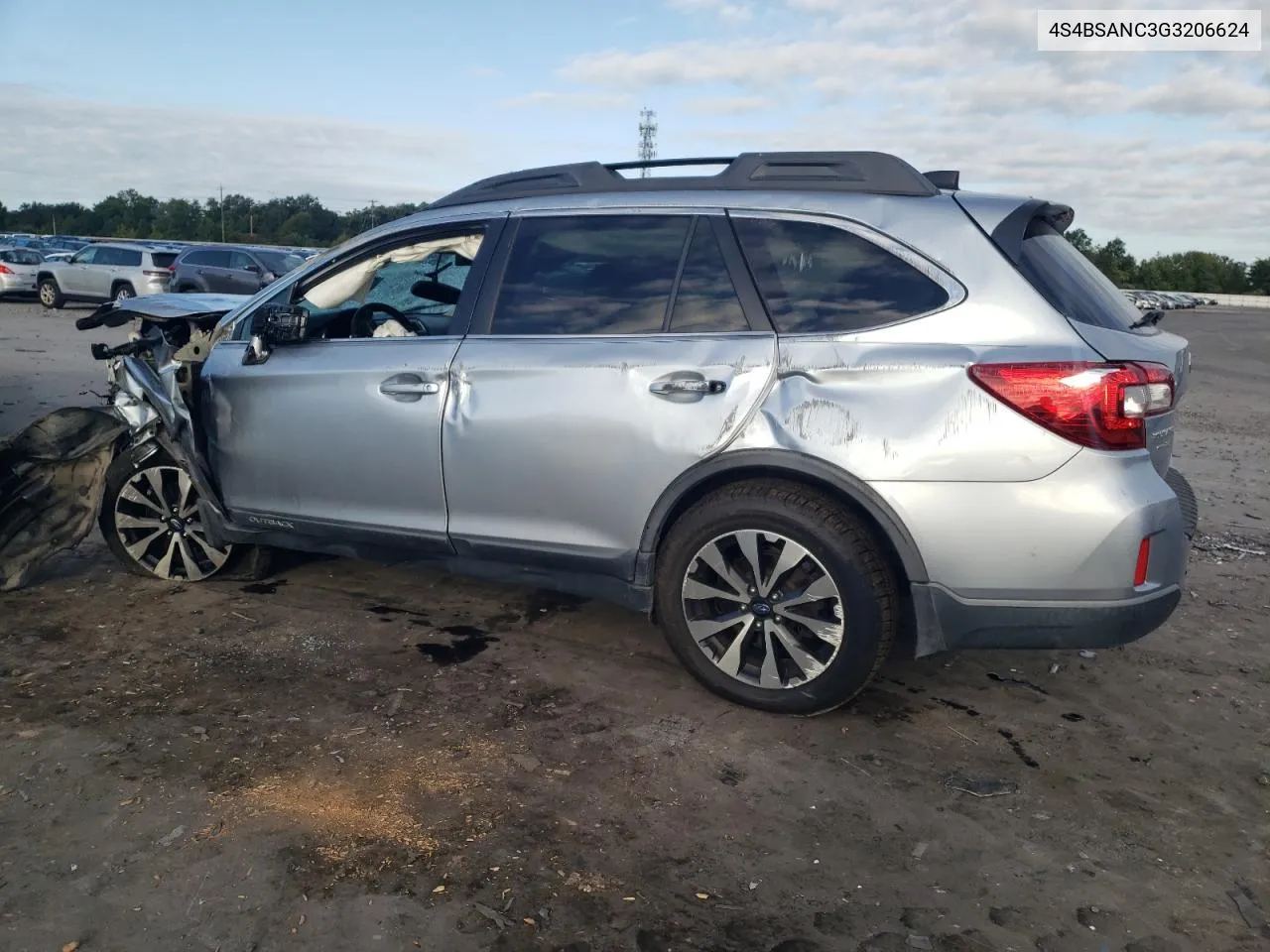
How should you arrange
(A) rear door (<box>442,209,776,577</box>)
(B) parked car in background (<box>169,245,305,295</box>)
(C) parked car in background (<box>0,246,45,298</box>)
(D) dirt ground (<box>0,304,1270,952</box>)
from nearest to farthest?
(D) dirt ground (<box>0,304,1270,952</box>) < (A) rear door (<box>442,209,776,577</box>) < (B) parked car in background (<box>169,245,305,295</box>) < (C) parked car in background (<box>0,246,45,298</box>)

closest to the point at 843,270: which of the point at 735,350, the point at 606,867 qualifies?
the point at 735,350

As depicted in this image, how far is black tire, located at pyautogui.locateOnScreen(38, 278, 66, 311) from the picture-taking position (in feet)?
83.3

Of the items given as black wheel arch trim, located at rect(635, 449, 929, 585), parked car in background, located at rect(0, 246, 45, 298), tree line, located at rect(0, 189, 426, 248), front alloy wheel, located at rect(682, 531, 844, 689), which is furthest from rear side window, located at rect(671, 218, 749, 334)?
tree line, located at rect(0, 189, 426, 248)

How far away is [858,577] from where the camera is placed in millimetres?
3480

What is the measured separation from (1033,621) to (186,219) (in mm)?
100443

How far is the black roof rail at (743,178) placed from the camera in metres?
3.69

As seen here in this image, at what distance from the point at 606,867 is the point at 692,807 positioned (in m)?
0.42

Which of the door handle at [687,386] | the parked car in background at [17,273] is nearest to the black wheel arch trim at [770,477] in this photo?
the door handle at [687,386]

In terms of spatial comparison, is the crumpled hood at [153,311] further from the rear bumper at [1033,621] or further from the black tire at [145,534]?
the rear bumper at [1033,621]

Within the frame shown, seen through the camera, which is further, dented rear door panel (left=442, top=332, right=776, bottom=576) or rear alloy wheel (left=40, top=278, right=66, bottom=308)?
rear alloy wheel (left=40, top=278, right=66, bottom=308)

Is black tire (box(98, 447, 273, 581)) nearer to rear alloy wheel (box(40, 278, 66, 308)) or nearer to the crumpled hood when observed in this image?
the crumpled hood

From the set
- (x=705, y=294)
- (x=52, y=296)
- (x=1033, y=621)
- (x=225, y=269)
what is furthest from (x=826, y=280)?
(x=52, y=296)

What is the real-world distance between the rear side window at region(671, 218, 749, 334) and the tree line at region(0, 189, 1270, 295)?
197ft

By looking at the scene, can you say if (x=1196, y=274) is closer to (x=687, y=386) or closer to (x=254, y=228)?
(x=254, y=228)
